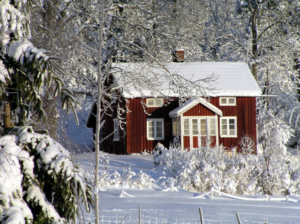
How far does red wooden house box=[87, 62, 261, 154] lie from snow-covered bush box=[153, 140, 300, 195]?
7.05 m

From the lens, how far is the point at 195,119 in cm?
2308

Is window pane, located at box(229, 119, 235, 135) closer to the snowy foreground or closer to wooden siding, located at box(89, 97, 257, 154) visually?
wooden siding, located at box(89, 97, 257, 154)

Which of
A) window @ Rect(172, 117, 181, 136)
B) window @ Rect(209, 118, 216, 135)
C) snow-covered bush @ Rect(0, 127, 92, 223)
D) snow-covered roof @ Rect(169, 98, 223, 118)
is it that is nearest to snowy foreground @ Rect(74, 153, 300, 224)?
snow-covered bush @ Rect(0, 127, 92, 223)

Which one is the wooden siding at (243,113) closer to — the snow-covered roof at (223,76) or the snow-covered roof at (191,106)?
the snow-covered roof at (223,76)

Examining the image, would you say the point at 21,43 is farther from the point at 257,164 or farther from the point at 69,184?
the point at 257,164

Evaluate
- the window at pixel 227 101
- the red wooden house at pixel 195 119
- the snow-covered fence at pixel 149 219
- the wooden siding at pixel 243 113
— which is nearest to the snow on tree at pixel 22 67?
the snow-covered fence at pixel 149 219

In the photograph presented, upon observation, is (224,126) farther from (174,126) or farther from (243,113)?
(174,126)

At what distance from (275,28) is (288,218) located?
23.4 meters

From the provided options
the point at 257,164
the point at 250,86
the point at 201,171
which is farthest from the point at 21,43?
the point at 250,86

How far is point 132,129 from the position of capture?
2339 cm

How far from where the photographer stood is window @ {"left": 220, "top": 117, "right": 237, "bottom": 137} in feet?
78.5

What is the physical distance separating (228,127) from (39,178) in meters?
20.9

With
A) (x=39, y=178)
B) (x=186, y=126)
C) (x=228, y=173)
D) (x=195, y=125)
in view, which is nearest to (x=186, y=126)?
(x=186, y=126)

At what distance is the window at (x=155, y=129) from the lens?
77.7 feet
